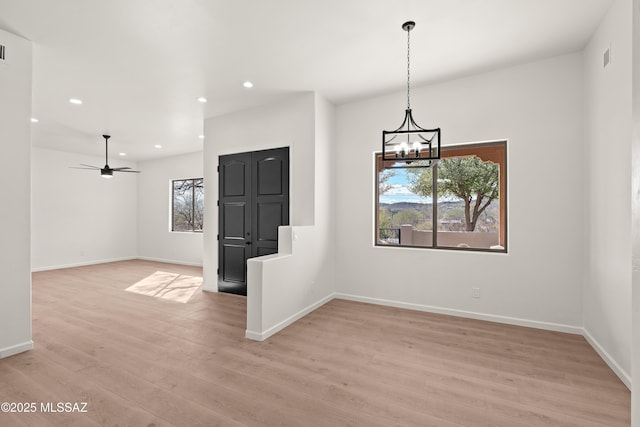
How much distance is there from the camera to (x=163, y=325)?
3.56 meters

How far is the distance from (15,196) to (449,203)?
19.5 feet

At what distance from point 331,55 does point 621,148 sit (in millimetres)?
2780

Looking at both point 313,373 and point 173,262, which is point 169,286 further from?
point 313,373

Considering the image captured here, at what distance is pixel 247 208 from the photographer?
4.85m

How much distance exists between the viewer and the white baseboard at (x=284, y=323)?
3.16 m

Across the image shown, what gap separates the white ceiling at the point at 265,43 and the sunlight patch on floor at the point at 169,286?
310 cm

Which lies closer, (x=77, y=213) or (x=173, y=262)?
(x=77, y=213)

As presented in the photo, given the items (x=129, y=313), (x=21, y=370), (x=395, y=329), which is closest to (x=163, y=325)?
(x=129, y=313)

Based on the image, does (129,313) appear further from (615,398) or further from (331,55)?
(615,398)

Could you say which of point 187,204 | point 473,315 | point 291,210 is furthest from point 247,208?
point 187,204

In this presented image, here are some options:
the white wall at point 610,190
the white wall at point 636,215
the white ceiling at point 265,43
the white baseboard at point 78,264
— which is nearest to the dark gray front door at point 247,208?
the white ceiling at point 265,43

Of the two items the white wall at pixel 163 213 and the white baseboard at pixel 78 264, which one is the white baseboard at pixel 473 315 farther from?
the white baseboard at pixel 78 264

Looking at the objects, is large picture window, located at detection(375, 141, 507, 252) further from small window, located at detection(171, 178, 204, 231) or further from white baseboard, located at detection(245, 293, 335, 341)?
small window, located at detection(171, 178, 204, 231)

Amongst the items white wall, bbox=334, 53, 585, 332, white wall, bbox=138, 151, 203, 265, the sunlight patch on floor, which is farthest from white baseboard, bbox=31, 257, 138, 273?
white wall, bbox=334, 53, 585, 332
